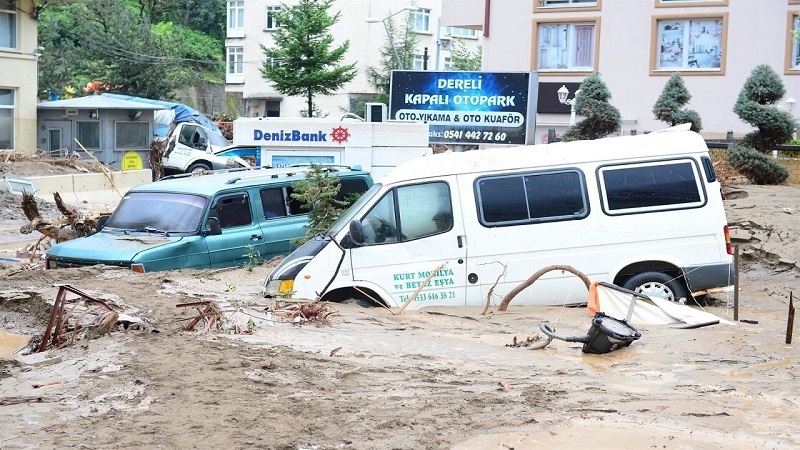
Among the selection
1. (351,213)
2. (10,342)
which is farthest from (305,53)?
(10,342)

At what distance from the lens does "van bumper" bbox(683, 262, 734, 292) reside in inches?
460

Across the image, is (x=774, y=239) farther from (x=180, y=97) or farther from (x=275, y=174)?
(x=180, y=97)

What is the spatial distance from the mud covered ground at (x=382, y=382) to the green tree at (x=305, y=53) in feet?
113

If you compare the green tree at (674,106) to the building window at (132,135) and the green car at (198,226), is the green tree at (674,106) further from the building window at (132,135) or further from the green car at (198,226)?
the building window at (132,135)

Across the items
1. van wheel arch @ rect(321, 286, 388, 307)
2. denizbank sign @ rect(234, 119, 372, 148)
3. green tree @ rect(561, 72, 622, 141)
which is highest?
green tree @ rect(561, 72, 622, 141)

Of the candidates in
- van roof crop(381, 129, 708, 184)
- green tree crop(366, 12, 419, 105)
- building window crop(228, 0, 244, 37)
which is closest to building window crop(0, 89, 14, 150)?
green tree crop(366, 12, 419, 105)

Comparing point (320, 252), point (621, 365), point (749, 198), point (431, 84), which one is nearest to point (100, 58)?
point (431, 84)

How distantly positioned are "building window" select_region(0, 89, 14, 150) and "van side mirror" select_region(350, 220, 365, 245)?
93.2 ft

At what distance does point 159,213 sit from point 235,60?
54.5 m

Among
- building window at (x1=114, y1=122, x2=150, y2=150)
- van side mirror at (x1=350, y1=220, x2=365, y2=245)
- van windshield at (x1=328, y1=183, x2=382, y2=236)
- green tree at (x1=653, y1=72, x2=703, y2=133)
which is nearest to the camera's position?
van side mirror at (x1=350, y1=220, x2=365, y2=245)

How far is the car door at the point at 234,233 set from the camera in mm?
13440

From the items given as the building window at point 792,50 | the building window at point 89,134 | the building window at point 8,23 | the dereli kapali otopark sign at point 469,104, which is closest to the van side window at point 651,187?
the dereli kapali otopark sign at point 469,104

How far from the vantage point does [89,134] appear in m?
37.2

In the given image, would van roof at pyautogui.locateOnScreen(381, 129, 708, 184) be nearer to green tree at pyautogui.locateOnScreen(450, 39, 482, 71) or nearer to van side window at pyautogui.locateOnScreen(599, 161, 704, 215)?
van side window at pyautogui.locateOnScreen(599, 161, 704, 215)
